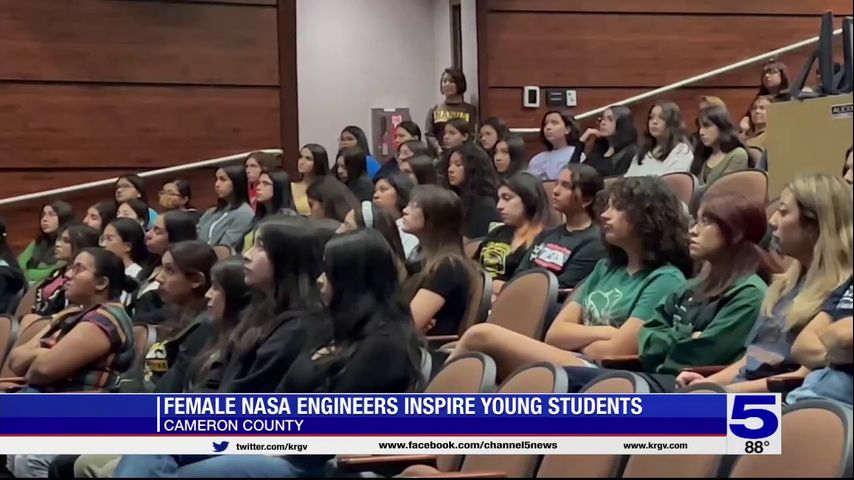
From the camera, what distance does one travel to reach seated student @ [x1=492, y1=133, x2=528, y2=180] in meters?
4.81

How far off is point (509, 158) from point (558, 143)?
602 mm

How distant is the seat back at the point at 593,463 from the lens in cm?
182

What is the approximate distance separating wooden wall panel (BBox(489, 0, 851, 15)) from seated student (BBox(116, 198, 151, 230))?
2.44 meters

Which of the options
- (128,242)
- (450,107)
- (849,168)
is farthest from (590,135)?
(849,168)

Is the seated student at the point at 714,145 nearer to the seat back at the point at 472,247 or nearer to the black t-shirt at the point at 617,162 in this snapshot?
the black t-shirt at the point at 617,162

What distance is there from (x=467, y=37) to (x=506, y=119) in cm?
51

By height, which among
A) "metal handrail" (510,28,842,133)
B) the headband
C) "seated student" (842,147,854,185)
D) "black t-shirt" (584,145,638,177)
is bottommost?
the headband

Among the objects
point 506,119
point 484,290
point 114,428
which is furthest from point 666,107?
point 114,428

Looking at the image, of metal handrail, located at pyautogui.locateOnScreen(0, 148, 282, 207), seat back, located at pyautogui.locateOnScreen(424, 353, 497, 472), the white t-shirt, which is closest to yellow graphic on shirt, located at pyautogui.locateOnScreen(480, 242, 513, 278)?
the white t-shirt

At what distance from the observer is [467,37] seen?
6.34 m

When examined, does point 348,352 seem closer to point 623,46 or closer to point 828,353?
point 828,353

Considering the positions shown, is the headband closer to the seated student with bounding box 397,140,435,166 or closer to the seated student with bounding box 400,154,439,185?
the seated student with bounding box 400,154,439,185

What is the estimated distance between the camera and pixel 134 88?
5922mm

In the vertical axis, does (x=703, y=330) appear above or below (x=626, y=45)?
below
